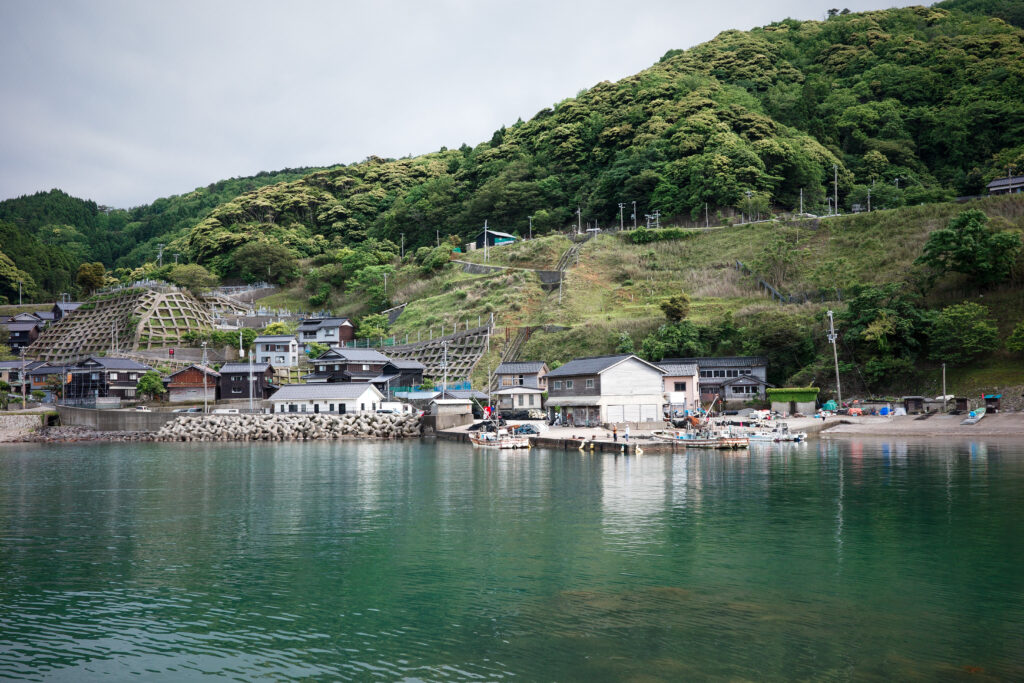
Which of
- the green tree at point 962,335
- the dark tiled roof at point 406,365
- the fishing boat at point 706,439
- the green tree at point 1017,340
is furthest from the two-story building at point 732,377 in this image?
the dark tiled roof at point 406,365

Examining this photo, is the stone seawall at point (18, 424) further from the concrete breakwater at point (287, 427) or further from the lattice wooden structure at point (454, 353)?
the lattice wooden structure at point (454, 353)

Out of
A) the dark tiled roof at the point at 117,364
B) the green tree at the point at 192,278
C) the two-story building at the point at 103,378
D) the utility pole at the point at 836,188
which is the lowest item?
the two-story building at the point at 103,378

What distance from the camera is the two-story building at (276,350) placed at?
71.2 m

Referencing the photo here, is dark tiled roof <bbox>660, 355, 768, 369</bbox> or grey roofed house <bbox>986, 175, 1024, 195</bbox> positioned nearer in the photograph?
dark tiled roof <bbox>660, 355, 768, 369</bbox>

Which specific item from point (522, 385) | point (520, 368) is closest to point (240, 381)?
point (520, 368)

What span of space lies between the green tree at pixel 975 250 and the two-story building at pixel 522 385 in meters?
30.6

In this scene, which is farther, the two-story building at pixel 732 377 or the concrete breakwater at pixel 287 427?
the concrete breakwater at pixel 287 427

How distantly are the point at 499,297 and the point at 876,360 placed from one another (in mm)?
37047

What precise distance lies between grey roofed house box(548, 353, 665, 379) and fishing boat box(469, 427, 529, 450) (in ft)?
22.1

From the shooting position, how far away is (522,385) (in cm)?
5797

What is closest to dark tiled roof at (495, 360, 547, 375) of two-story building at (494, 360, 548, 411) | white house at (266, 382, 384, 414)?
two-story building at (494, 360, 548, 411)

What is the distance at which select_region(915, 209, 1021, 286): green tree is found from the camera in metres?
49.8

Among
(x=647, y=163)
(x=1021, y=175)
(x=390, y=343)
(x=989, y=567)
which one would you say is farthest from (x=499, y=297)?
(x=989, y=567)

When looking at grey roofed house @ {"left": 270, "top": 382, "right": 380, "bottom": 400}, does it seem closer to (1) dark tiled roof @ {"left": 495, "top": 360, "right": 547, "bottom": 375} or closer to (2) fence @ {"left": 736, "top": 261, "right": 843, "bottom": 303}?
(1) dark tiled roof @ {"left": 495, "top": 360, "right": 547, "bottom": 375}
